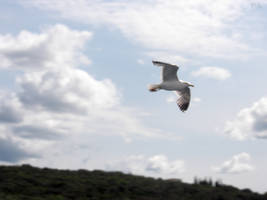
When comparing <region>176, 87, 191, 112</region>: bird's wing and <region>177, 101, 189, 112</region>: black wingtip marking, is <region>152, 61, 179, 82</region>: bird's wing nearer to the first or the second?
<region>176, 87, 191, 112</region>: bird's wing

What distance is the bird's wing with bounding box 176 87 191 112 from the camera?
19.3 meters

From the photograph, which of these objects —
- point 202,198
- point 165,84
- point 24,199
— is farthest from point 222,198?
point 24,199

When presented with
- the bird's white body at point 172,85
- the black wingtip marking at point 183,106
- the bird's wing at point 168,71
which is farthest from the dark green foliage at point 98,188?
the bird's wing at point 168,71


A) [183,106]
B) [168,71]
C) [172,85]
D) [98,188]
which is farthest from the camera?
[98,188]

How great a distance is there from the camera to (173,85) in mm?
18594

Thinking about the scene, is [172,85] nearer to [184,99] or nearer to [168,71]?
[168,71]

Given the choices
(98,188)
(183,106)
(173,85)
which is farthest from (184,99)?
(98,188)

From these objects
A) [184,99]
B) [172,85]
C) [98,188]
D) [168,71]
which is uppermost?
[168,71]

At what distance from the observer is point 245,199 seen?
67.5 feet

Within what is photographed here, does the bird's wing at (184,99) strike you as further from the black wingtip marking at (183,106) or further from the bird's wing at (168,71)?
the bird's wing at (168,71)

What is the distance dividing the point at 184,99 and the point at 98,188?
541cm

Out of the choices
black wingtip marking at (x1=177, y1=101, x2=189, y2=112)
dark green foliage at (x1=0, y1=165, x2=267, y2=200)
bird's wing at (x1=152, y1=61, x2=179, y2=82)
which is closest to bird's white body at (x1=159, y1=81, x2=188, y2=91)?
bird's wing at (x1=152, y1=61, x2=179, y2=82)

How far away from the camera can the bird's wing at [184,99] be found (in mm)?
19297

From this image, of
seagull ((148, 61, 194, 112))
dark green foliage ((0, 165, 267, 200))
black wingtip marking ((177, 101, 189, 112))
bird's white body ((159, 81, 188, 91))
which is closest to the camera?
seagull ((148, 61, 194, 112))
